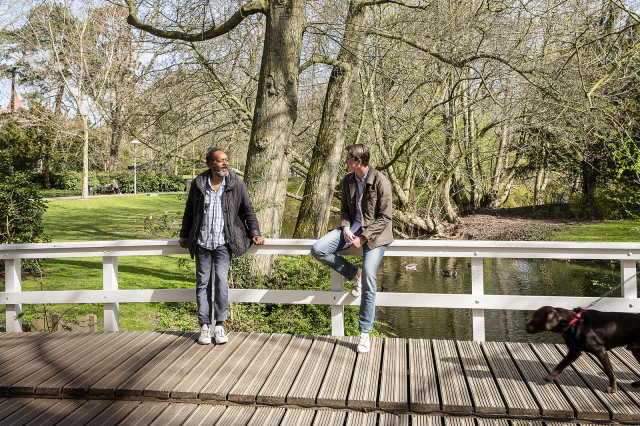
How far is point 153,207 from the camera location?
32938mm

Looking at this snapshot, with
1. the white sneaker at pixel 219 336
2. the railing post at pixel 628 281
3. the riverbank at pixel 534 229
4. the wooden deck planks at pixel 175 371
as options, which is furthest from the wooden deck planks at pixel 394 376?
the riverbank at pixel 534 229

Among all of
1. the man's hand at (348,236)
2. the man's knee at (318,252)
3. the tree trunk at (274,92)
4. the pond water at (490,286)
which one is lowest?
the pond water at (490,286)

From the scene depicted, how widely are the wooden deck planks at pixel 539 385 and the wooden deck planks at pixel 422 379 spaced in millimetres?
661

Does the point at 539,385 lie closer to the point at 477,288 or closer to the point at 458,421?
the point at 458,421

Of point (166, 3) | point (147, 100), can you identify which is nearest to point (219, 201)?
point (166, 3)

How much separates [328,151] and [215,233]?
6.83 metres

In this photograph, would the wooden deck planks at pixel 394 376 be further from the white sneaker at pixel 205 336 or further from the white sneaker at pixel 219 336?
the white sneaker at pixel 205 336

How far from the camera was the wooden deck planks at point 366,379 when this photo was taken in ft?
12.7

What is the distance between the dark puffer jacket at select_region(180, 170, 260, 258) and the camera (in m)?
5.06

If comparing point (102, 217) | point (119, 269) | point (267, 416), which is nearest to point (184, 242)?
point (267, 416)

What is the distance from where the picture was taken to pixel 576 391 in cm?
395

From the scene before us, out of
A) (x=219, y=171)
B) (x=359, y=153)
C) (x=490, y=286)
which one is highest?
(x=359, y=153)

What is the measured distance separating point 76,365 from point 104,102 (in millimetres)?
29774

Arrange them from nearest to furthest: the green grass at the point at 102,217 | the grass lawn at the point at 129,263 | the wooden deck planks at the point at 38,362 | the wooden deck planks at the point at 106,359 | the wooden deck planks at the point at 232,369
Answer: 1. the wooden deck planks at the point at 232,369
2. the wooden deck planks at the point at 106,359
3. the wooden deck planks at the point at 38,362
4. the grass lawn at the point at 129,263
5. the green grass at the point at 102,217
